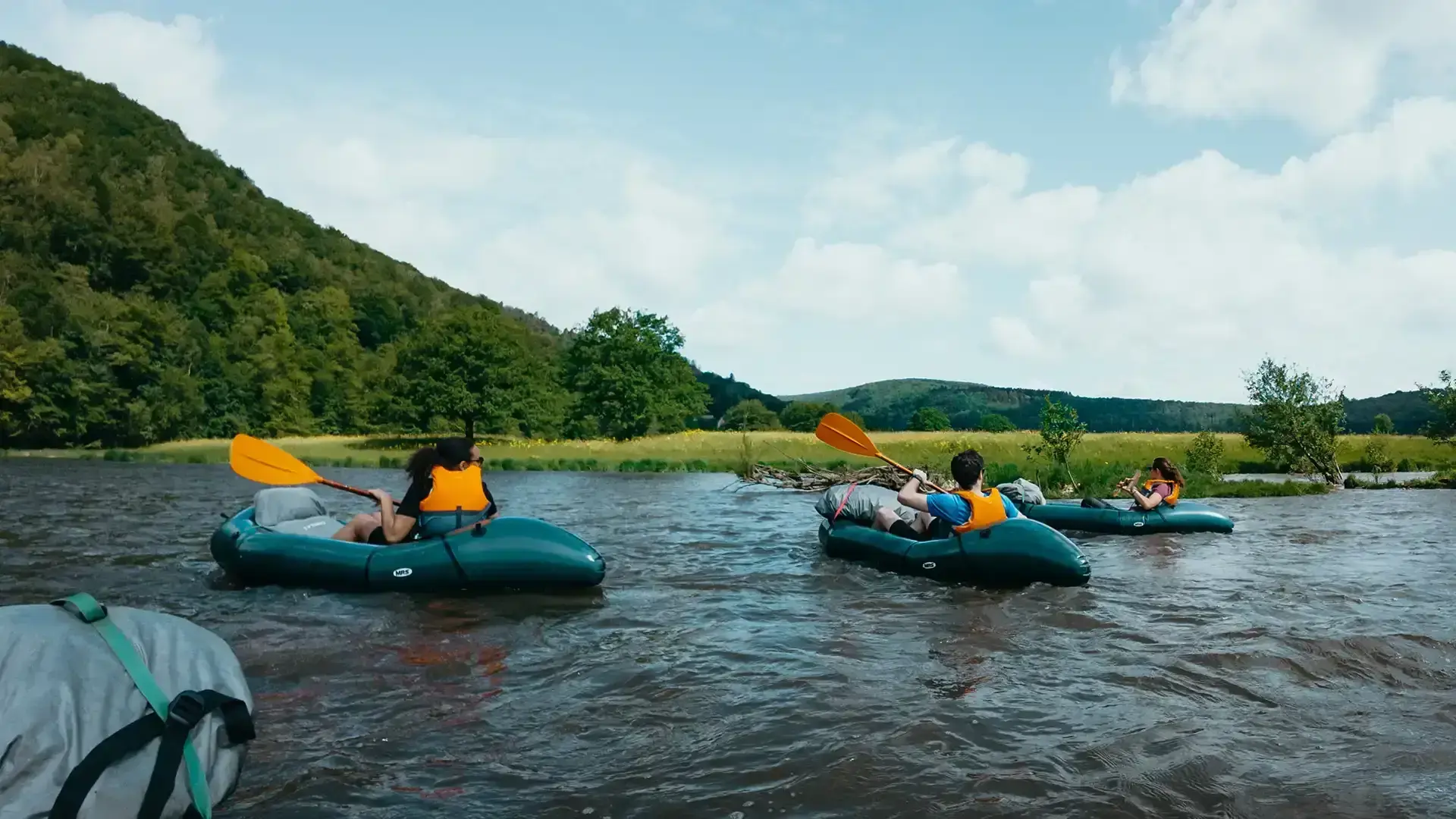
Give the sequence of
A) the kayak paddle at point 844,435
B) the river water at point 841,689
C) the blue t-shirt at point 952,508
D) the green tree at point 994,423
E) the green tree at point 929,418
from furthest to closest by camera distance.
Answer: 1. the green tree at point 929,418
2. the green tree at point 994,423
3. the kayak paddle at point 844,435
4. the blue t-shirt at point 952,508
5. the river water at point 841,689

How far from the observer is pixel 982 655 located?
17.4 feet

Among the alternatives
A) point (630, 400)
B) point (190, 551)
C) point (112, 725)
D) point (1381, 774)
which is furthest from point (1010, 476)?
point (630, 400)

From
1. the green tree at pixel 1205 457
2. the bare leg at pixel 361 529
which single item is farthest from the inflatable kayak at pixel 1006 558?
the green tree at pixel 1205 457

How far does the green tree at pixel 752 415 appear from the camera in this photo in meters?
58.6

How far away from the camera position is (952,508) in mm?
7715

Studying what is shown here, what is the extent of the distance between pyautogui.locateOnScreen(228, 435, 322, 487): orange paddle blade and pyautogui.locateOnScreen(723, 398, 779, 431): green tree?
46788 mm

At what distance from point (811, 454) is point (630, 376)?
18381 millimetres

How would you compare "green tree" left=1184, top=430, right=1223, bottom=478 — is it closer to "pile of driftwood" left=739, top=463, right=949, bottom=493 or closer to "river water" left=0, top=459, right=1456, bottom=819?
"pile of driftwood" left=739, top=463, right=949, bottom=493

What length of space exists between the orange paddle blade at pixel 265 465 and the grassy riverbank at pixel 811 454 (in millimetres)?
12892

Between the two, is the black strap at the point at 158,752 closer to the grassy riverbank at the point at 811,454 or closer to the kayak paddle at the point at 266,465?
the kayak paddle at the point at 266,465

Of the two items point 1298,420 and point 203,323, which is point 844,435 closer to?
point 1298,420

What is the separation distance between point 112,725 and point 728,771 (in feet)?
6.59

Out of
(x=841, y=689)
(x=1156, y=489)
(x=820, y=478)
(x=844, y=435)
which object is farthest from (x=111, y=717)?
(x=820, y=478)

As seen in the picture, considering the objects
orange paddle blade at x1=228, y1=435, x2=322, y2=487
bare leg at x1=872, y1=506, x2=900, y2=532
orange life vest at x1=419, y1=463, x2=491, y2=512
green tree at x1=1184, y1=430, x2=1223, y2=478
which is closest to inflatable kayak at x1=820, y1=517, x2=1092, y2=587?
bare leg at x1=872, y1=506, x2=900, y2=532
